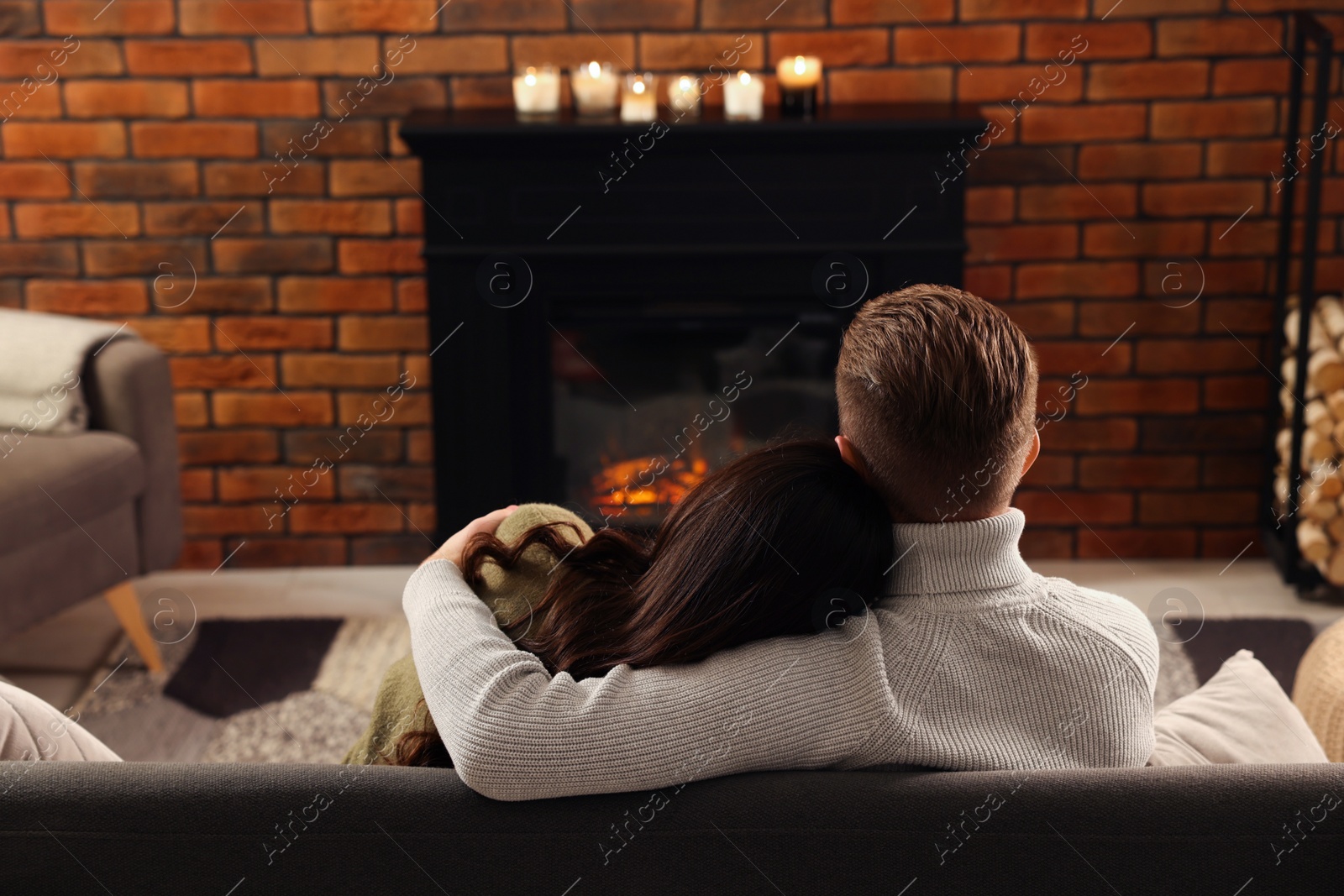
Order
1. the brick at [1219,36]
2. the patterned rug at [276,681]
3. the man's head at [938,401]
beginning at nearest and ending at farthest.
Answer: the man's head at [938,401] < the patterned rug at [276,681] < the brick at [1219,36]

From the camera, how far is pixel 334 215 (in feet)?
9.41

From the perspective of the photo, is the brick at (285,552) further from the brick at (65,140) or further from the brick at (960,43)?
the brick at (960,43)

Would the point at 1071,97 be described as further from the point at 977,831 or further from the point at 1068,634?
the point at 977,831

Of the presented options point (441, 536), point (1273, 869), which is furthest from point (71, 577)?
point (1273, 869)

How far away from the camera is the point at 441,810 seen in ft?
2.72

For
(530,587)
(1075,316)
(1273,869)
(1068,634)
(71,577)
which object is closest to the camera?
(1273,869)

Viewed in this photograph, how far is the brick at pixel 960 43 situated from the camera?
2.78 metres

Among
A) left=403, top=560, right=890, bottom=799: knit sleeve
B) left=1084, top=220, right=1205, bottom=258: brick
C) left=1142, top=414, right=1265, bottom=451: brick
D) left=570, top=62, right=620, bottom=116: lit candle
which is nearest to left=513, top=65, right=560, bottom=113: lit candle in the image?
left=570, top=62, right=620, bottom=116: lit candle

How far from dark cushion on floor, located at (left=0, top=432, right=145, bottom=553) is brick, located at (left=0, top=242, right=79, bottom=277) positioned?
61 cm

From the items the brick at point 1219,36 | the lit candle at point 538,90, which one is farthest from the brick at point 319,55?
the brick at point 1219,36

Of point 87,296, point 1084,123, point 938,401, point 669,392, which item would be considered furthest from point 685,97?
point 938,401

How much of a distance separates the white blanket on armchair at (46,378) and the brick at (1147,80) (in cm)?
208

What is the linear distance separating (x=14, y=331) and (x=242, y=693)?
838 mm

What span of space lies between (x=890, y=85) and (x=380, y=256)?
1.16 metres
